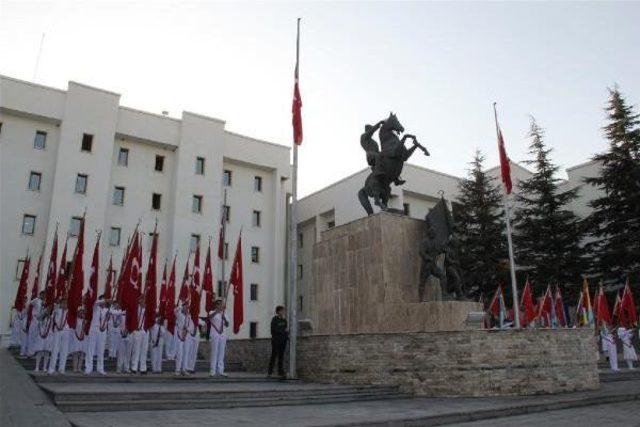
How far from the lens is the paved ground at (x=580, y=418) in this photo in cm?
725

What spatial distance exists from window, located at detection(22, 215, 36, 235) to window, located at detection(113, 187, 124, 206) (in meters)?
4.46

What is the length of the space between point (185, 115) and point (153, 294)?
2280cm

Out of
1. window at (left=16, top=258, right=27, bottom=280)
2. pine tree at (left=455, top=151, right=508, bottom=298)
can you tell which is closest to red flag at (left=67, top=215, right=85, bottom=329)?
window at (left=16, top=258, right=27, bottom=280)

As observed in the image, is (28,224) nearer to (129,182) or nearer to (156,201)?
(129,182)

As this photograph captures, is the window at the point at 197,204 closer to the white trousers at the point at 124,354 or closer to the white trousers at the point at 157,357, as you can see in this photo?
the white trousers at the point at 157,357

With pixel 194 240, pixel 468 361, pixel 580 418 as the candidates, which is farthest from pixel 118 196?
pixel 580 418

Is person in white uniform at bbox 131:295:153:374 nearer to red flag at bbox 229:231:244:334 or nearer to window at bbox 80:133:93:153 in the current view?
red flag at bbox 229:231:244:334

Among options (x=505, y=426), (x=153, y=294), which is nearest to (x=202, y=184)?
(x=153, y=294)

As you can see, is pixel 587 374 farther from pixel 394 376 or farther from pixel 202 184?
pixel 202 184

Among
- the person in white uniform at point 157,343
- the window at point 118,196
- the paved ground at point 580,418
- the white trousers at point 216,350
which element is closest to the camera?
the paved ground at point 580,418

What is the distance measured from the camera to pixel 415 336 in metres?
10.9

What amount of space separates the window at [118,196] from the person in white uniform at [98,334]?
66.7ft

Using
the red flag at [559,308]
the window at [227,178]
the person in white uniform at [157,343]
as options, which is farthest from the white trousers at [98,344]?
the window at [227,178]

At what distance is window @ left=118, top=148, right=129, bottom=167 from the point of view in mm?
31641
